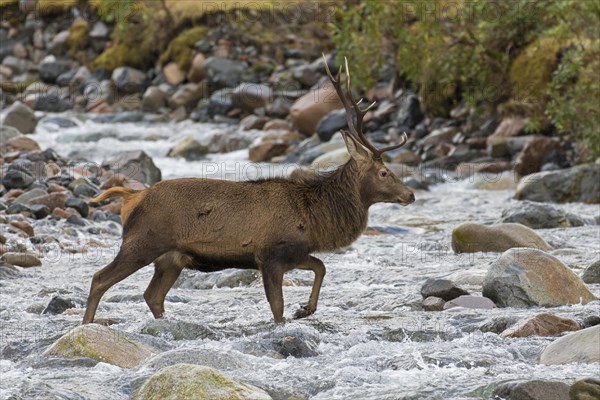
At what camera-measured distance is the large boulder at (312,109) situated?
26062 millimetres

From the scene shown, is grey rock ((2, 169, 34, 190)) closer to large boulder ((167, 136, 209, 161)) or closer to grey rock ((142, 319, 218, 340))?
large boulder ((167, 136, 209, 161))

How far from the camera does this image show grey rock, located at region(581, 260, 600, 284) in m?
11.2

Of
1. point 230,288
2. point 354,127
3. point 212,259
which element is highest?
point 354,127

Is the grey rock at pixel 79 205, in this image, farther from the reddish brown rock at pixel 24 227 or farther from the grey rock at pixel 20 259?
the grey rock at pixel 20 259

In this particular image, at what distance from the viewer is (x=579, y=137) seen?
21.1 m

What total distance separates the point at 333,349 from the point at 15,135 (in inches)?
610

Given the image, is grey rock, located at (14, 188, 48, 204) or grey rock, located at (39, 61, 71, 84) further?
grey rock, located at (39, 61, 71, 84)

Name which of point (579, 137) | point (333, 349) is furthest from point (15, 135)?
point (333, 349)

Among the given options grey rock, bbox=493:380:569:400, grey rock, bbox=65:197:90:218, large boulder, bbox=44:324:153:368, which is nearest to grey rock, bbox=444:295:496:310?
grey rock, bbox=493:380:569:400

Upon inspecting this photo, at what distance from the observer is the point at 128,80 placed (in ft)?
106

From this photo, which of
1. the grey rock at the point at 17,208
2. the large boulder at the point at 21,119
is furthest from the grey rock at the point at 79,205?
the large boulder at the point at 21,119

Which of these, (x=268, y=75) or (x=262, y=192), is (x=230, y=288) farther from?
(x=268, y=75)

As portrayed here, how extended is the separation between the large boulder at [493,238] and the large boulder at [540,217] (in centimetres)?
193

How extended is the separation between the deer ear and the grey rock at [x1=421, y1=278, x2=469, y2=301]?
146cm
